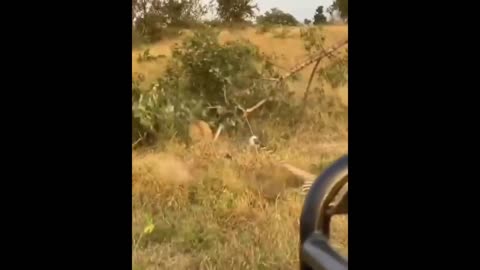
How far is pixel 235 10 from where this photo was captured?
234 cm

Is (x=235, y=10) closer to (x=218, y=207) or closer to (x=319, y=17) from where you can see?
(x=319, y=17)

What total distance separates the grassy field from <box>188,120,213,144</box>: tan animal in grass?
1.5 inches

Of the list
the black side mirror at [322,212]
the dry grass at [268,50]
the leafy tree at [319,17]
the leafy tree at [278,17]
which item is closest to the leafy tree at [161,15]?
the dry grass at [268,50]

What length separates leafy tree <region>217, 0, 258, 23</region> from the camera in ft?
7.61

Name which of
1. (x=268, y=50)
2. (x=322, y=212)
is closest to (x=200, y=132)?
(x=268, y=50)

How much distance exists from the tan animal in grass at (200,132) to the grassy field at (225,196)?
0.13 feet

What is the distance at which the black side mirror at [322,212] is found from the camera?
63 centimetres

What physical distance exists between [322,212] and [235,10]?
1747 millimetres

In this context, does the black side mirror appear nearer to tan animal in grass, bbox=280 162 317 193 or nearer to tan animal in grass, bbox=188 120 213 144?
tan animal in grass, bbox=280 162 317 193
